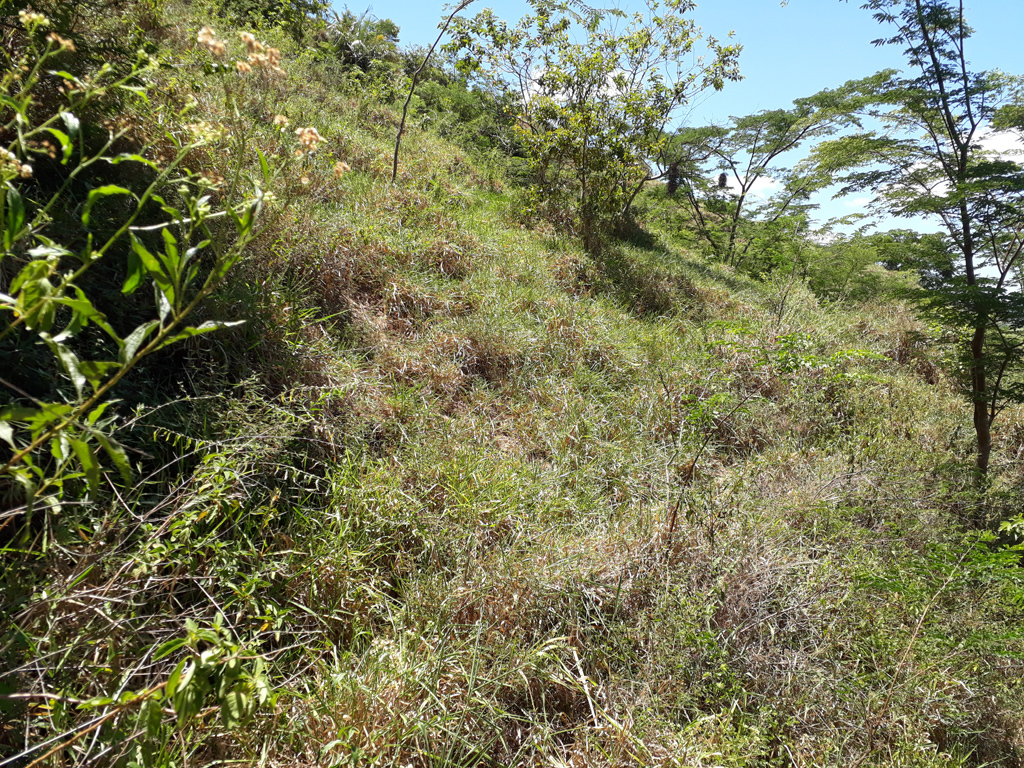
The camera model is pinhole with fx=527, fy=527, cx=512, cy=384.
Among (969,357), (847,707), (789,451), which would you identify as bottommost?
(847,707)

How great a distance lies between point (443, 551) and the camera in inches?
89.6

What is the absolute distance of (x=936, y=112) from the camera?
420 cm

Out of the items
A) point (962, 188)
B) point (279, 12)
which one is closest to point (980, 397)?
point (962, 188)

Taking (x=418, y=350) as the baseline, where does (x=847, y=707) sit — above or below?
below

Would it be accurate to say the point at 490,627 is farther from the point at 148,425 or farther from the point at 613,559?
the point at 148,425

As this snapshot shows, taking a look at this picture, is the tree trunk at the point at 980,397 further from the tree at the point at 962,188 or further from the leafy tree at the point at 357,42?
the leafy tree at the point at 357,42

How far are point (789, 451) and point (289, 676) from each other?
3415mm

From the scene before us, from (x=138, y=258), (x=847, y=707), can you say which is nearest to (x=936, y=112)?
(x=847, y=707)

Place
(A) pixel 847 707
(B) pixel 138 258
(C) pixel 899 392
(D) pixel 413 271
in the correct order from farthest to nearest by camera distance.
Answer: (C) pixel 899 392
(D) pixel 413 271
(A) pixel 847 707
(B) pixel 138 258

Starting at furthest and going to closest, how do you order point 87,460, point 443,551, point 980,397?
point 980,397 < point 443,551 < point 87,460

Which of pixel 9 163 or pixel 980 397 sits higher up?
pixel 980 397

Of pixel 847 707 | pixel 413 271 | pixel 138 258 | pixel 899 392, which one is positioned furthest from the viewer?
pixel 899 392

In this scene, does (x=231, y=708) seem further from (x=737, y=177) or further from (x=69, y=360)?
(x=737, y=177)

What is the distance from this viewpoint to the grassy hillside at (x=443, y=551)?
4.94 ft
